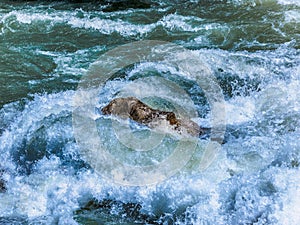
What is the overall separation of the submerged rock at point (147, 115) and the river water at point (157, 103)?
0.68 feet

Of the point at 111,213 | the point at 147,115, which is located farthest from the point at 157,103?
the point at 111,213

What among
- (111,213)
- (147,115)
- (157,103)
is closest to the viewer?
(111,213)

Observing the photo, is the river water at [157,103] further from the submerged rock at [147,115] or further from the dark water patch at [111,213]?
the submerged rock at [147,115]

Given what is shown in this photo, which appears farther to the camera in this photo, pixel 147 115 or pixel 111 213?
pixel 147 115

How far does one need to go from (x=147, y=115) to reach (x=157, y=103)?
0.47 meters

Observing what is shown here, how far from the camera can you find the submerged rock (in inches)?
208

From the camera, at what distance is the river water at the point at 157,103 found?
4422 millimetres

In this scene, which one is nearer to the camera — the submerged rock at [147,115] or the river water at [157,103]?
the river water at [157,103]

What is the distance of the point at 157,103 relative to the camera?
5844 mm

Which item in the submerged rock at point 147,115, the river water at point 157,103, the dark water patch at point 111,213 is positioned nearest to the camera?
the dark water patch at point 111,213

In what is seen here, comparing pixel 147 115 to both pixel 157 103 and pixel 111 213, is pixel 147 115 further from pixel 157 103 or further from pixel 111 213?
pixel 111 213

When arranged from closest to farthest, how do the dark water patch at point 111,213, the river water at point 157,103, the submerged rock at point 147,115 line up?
1. the dark water patch at point 111,213
2. the river water at point 157,103
3. the submerged rock at point 147,115

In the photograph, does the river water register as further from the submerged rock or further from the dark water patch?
the submerged rock

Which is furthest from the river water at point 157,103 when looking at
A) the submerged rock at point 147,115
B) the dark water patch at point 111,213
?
the submerged rock at point 147,115
